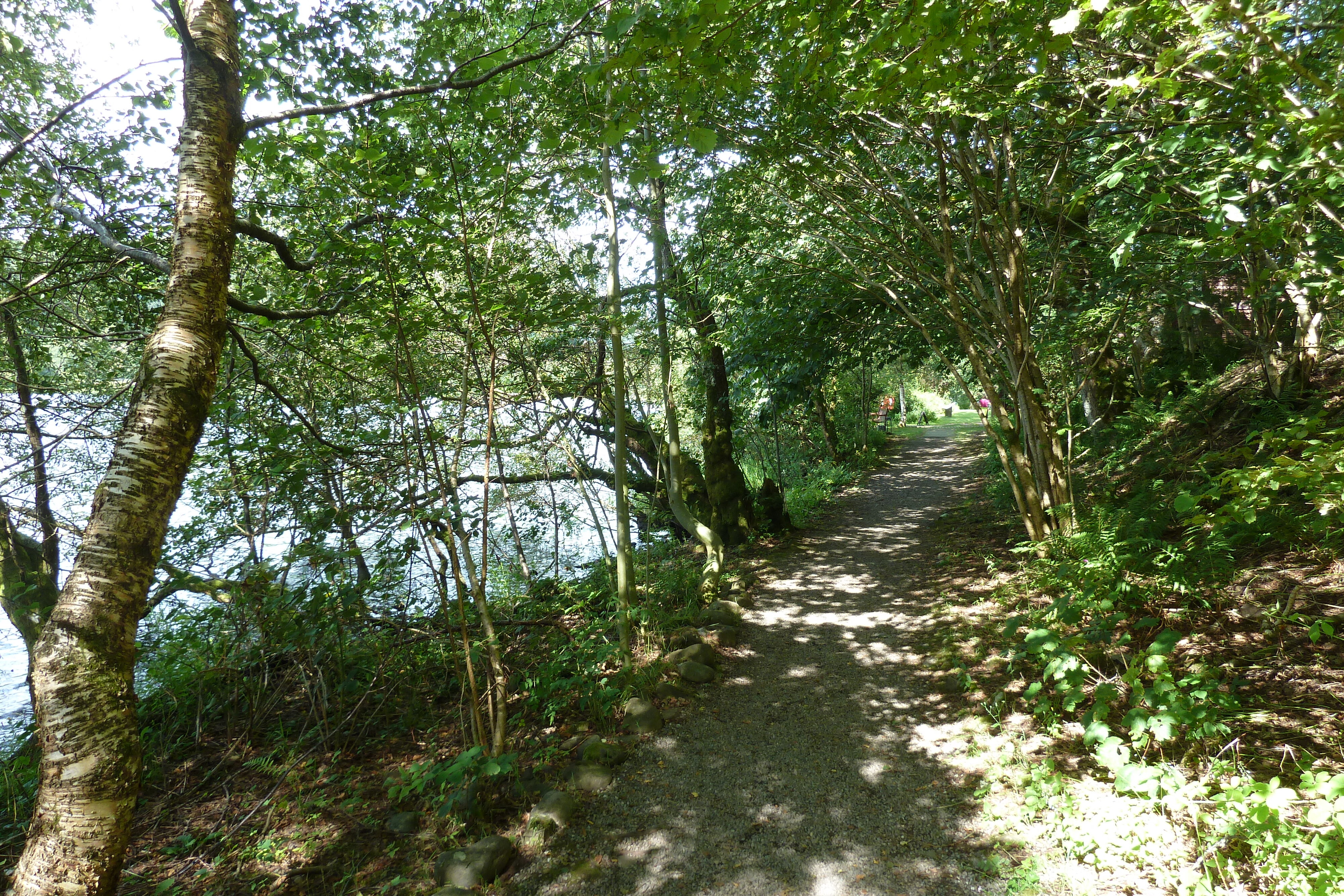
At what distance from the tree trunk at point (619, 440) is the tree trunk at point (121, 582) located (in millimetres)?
2918

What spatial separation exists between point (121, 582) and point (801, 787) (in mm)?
3396

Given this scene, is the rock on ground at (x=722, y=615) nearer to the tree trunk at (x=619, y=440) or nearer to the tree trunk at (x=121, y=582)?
the tree trunk at (x=619, y=440)

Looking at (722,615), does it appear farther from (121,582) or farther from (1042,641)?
(121,582)

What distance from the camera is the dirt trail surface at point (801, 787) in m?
2.90

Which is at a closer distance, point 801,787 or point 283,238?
point 283,238

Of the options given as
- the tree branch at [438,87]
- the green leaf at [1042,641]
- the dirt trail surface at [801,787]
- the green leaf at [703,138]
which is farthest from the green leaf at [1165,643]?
the tree branch at [438,87]

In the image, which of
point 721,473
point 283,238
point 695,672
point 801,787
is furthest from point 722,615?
point 283,238

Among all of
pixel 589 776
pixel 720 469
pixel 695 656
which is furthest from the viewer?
pixel 720 469

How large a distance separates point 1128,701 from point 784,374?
18.9 ft

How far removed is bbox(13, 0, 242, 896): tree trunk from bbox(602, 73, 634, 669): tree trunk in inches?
115

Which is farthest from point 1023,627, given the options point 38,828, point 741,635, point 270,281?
point 270,281

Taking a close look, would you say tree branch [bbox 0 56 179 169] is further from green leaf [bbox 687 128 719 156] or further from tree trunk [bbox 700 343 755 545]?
tree trunk [bbox 700 343 755 545]

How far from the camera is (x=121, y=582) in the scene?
185 cm

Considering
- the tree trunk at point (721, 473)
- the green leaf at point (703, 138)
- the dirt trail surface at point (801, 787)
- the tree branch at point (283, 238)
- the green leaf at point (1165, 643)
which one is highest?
the tree branch at point (283, 238)
